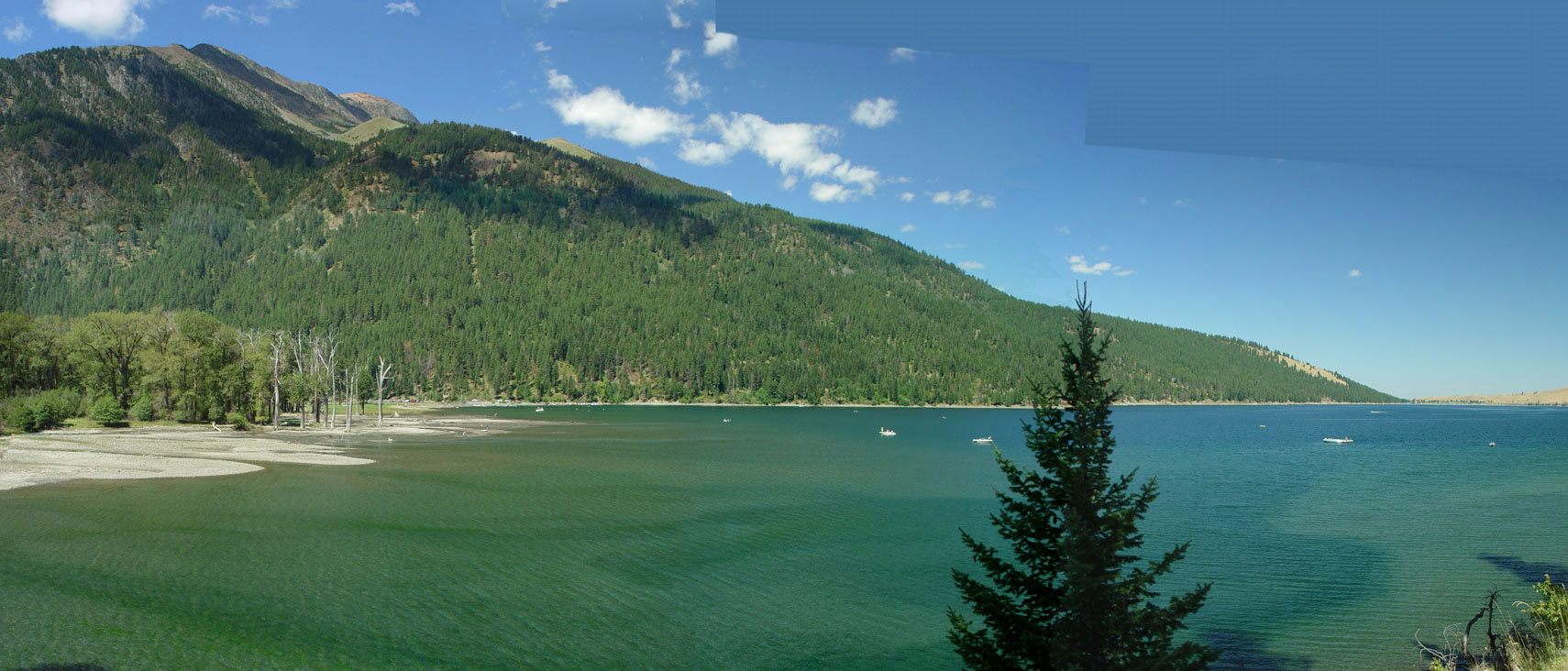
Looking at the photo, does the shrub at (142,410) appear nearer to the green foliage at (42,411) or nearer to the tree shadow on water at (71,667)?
the green foliage at (42,411)

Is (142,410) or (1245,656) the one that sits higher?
(142,410)

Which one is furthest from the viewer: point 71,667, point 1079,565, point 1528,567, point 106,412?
point 106,412

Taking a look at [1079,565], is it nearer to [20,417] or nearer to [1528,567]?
[1528,567]

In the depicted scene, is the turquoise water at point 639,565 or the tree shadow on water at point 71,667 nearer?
the tree shadow on water at point 71,667

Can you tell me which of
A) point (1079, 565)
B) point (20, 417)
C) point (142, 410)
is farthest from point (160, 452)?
point (1079, 565)

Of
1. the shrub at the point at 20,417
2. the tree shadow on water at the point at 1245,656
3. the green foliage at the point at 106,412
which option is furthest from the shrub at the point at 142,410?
the tree shadow on water at the point at 1245,656

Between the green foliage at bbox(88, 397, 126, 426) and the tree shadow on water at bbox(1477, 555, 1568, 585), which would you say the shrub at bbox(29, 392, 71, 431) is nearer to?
the green foliage at bbox(88, 397, 126, 426)

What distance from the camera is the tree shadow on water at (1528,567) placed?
22.3m

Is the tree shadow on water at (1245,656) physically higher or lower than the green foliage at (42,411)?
lower

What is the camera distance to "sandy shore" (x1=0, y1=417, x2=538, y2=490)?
117 feet

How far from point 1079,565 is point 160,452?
5559cm

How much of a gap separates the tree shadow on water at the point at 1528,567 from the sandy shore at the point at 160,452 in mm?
53050

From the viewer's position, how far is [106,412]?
56781 mm

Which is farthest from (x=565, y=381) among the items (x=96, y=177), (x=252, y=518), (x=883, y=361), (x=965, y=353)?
(x=252, y=518)
